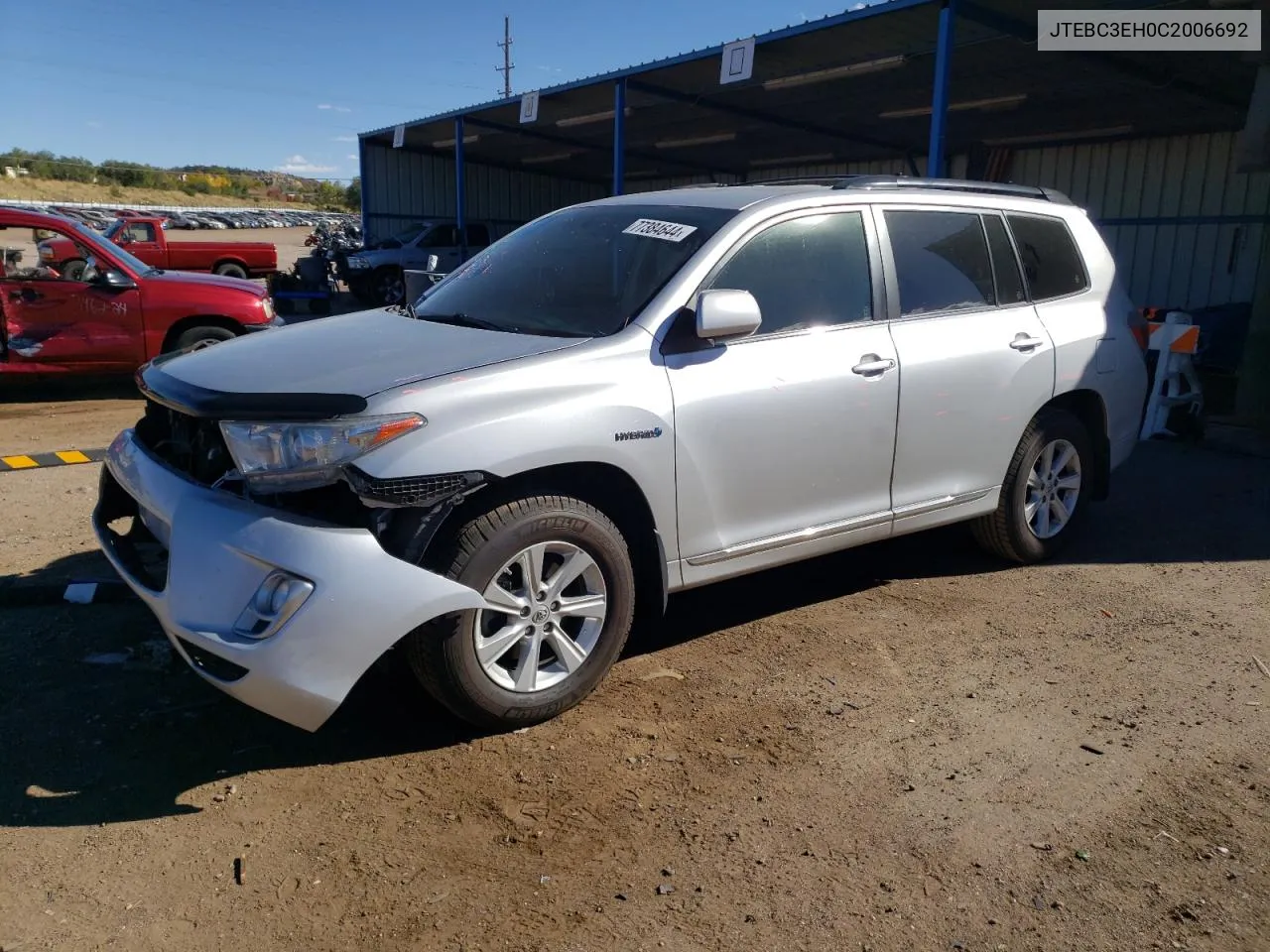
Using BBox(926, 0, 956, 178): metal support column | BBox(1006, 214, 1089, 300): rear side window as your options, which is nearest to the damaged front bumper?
BBox(1006, 214, 1089, 300): rear side window

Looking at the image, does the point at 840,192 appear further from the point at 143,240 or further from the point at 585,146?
the point at 585,146

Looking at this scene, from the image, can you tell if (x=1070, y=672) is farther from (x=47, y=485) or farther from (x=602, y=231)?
(x=47, y=485)

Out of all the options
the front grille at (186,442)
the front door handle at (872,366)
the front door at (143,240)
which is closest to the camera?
the front grille at (186,442)

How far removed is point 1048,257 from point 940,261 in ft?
3.00

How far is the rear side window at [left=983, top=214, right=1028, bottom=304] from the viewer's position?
4.96 m

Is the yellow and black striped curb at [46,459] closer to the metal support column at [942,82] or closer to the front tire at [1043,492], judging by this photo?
the front tire at [1043,492]

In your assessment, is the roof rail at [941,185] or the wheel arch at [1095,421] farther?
the wheel arch at [1095,421]

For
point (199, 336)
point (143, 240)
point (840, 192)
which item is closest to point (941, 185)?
point (840, 192)

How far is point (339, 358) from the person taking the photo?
11.6 ft

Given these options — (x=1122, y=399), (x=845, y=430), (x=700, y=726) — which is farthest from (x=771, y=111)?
(x=700, y=726)

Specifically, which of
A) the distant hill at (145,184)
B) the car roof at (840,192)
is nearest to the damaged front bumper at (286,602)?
the car roof at (840,192)

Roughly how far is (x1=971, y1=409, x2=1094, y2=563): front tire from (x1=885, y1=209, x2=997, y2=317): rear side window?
2.52ft

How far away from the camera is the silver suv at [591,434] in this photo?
3021 millimetres

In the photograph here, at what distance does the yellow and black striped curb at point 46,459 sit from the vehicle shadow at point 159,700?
2274mm
